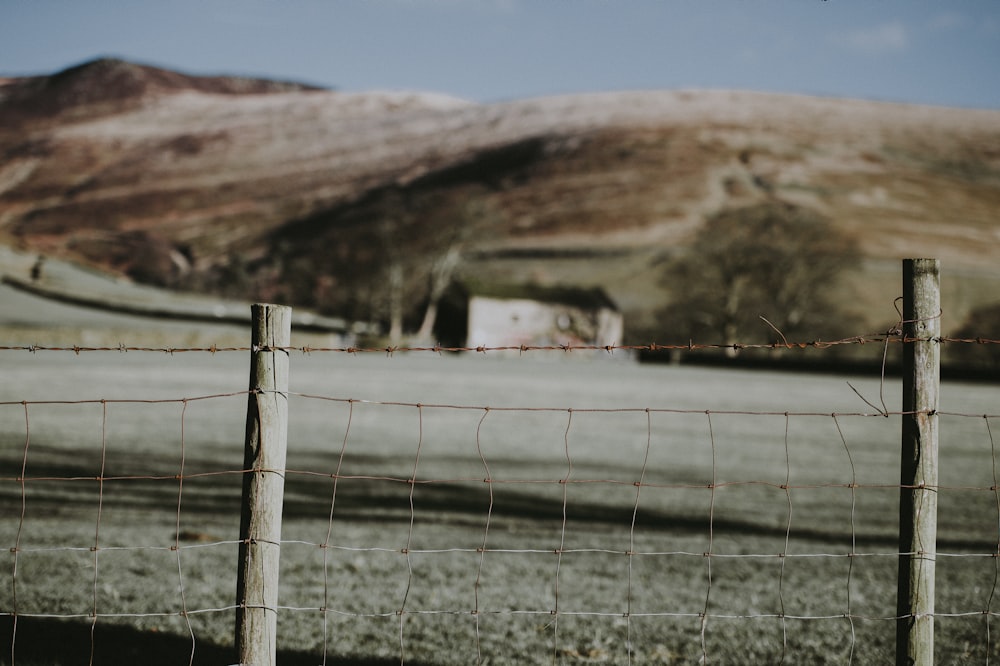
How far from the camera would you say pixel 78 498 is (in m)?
9.10

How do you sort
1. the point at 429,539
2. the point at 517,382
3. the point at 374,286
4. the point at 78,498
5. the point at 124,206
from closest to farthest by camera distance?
the point at 429,539, the point at 78,498, the point at 517,382, the point at 374,286, the point at 124,206

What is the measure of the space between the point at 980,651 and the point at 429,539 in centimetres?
448

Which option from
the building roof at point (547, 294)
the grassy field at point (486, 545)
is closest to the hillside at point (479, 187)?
the building roof at point (547, 294)

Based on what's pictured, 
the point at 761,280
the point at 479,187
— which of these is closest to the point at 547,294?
the point at 761,280

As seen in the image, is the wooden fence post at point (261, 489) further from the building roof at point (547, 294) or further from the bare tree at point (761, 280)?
the building roof at point (547, 294)

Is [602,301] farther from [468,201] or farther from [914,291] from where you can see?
[914,291]

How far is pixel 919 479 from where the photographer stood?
11.9 ft

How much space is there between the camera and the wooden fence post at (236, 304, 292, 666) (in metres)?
3.40

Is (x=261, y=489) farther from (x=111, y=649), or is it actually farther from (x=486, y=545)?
(x=486, y=545)

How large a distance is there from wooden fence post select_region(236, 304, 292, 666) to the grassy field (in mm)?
188

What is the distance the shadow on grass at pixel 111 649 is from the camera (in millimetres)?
4461

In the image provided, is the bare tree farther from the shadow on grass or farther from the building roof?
the shadow on grass

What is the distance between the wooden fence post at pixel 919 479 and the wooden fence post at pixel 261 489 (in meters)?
2.63

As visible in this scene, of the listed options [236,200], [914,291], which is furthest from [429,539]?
[236,200]
